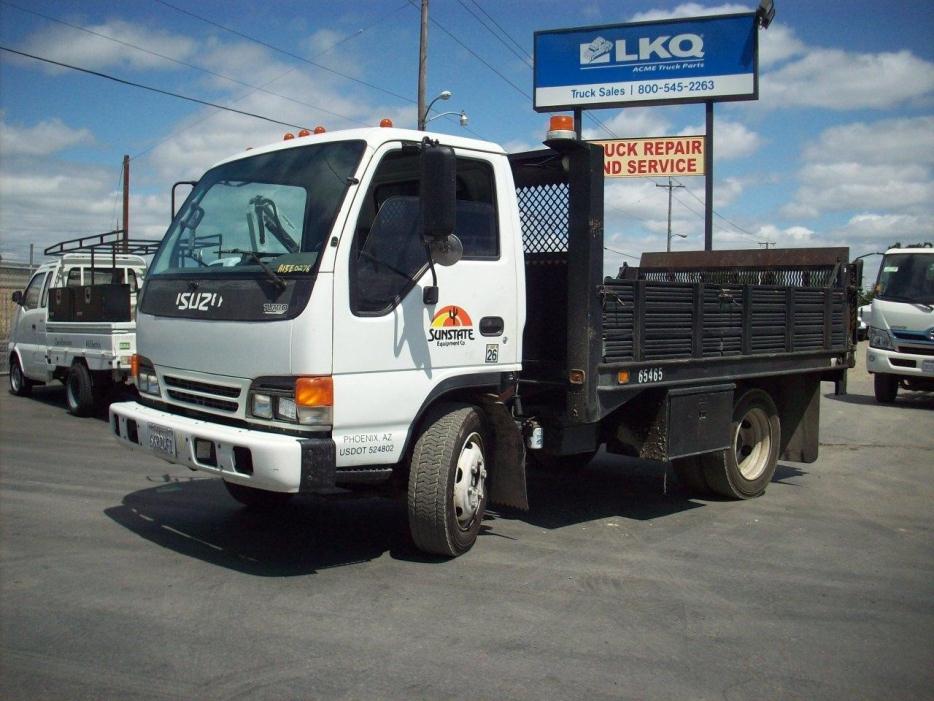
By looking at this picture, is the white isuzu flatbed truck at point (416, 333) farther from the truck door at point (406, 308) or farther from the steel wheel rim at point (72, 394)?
the steel wheel rim at point (72, 394)

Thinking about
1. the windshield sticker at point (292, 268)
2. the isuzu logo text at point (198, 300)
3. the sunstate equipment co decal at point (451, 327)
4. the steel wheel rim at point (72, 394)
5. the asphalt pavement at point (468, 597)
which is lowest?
the asphalt pavement at point (468, 597)

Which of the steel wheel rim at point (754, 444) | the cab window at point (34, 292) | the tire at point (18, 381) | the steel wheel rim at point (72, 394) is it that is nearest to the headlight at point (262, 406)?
the steel wheel rim at point (754, 444)

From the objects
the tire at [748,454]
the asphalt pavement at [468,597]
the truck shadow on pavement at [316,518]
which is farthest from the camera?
the tire at [748,454]

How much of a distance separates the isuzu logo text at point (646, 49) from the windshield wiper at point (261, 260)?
40.7ft

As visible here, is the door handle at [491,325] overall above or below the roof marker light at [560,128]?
below

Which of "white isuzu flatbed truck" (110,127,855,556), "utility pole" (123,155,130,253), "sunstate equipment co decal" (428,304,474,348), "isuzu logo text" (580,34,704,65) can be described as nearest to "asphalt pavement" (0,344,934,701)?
"white isuzu flatbed truck" (110,127,855,556)

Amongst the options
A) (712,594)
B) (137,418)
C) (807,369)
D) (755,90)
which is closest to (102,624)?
(137,418)

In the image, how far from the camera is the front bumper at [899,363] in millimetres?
14180

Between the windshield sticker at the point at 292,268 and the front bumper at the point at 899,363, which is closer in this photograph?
the windshield sticker at the point at 292,268

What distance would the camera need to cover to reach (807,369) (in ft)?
25.4

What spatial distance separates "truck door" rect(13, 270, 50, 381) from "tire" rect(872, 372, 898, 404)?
14.2 meters

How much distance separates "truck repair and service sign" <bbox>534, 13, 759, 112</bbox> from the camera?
15.1 meters

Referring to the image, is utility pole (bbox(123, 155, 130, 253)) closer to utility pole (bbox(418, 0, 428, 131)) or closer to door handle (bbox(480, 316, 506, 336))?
utility pole (bbox(418, 0, 428, 131))

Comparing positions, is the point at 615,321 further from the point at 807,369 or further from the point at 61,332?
the point at 61,332
